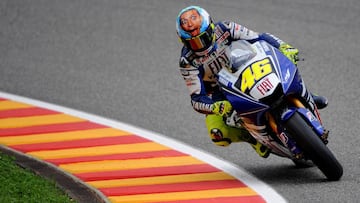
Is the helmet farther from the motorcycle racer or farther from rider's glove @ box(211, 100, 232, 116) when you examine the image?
rider's glove @ box(211, 100, 232, 116)

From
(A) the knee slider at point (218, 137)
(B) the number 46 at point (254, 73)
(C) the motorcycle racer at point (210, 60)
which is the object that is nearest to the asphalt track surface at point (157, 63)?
(A) the knee slider at point (218, 137)

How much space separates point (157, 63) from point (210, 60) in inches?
171

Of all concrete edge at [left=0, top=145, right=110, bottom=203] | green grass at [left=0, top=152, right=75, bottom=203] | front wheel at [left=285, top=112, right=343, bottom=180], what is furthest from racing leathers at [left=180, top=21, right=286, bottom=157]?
green grass at [left=0, top=152, right=75, bottom=203]

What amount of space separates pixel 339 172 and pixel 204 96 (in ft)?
4.28

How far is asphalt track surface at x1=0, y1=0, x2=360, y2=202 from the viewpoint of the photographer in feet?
33.0

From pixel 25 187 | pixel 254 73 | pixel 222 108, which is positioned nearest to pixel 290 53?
pixel 254 73

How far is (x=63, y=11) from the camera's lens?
1591cm

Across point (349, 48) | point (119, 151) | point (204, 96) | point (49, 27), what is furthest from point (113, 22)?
point (204, 96)

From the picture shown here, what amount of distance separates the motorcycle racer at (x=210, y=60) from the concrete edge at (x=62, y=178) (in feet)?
3.78

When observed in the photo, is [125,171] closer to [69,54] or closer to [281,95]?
[281,95]

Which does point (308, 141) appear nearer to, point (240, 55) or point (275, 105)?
point (275, 105)

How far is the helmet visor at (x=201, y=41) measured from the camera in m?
8.98

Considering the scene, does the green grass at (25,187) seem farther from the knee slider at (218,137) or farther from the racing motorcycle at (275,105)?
the racing motorcycle at (275,105)

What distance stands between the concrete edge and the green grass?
12 centimetres
